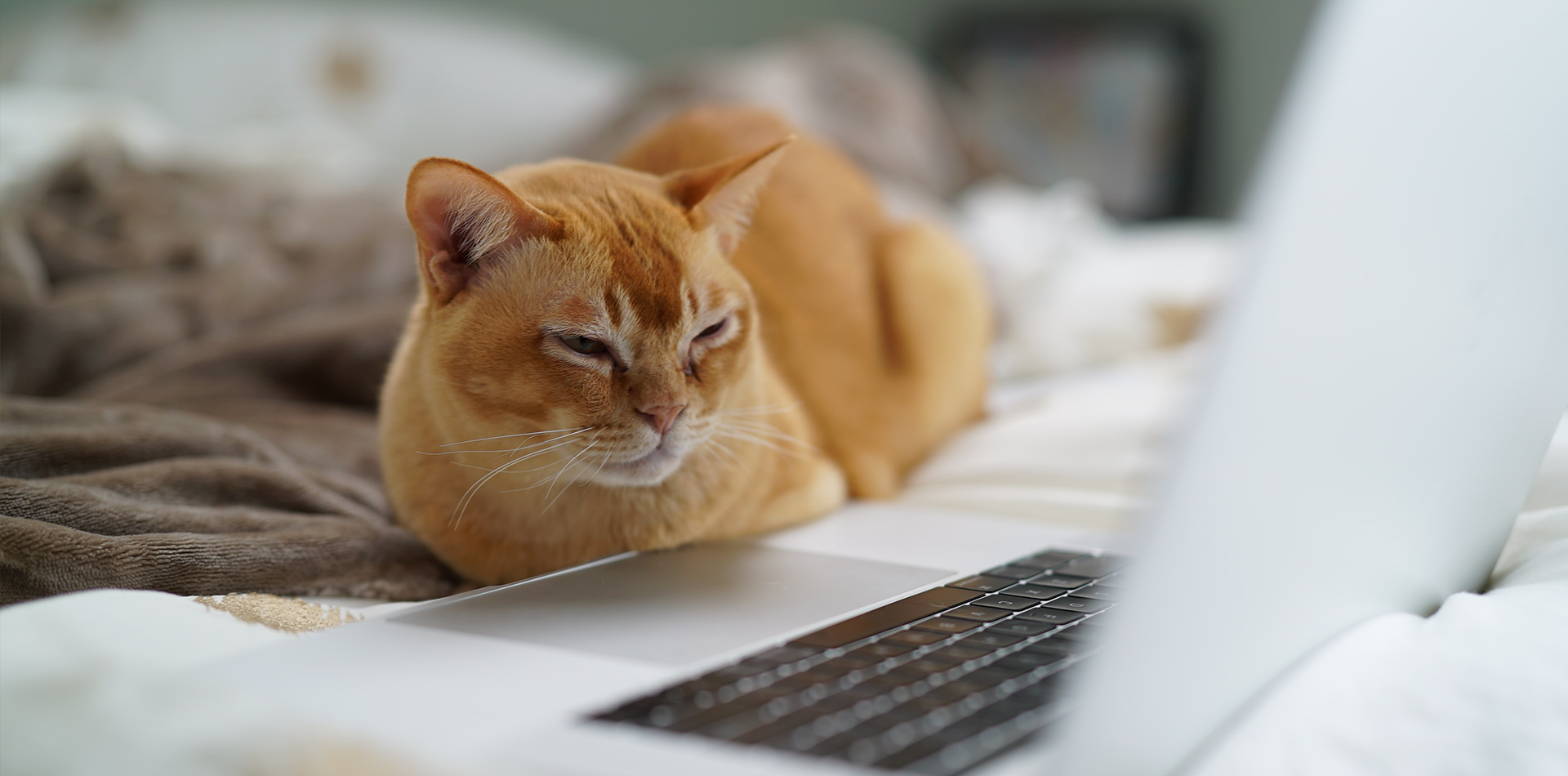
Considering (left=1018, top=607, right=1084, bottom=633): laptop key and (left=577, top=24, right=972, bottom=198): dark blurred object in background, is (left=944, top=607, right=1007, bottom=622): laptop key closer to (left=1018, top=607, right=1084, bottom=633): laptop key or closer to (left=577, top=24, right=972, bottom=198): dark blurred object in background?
(left=1018, top=607, right=1084, bottom=633): laptop key

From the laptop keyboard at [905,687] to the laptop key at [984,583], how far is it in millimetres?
28

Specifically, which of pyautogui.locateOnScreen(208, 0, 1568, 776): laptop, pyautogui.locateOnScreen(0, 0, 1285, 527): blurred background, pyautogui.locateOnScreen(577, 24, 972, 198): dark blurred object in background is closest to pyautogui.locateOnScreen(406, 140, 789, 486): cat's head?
pyautogui.locateOnScreen(208, 0, 1568, 776): laptop

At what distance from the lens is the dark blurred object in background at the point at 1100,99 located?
374 centimetres

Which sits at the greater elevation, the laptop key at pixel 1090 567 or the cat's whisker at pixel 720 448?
the laptop key at pixel 1090 567

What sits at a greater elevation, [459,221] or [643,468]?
[459,221]

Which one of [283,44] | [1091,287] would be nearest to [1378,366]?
[1091,287]

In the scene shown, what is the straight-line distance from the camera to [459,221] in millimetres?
754

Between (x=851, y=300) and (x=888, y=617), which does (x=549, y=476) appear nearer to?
(x=888, y=617)

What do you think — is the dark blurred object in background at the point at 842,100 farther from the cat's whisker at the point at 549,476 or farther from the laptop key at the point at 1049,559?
the laptop key at the point at 1049,559

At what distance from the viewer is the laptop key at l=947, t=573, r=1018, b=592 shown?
29.9 inches

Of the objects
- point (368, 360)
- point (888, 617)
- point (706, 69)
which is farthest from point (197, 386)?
point (706, 69)

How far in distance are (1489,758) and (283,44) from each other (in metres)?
2.47

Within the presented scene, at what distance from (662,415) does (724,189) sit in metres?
0.20

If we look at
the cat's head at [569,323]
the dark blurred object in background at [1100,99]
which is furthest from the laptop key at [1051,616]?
the dark blurred object in background at [1100,99]
